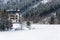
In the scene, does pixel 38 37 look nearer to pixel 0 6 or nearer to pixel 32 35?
pixel 32 35

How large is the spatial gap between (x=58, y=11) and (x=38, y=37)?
0.52m

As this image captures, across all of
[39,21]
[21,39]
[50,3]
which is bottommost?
[21,39]

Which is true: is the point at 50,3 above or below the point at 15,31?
above

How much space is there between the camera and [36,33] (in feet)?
13.7

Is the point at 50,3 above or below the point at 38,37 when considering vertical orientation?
above

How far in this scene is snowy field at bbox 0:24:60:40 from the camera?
4051mm

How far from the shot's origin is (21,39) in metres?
4.00

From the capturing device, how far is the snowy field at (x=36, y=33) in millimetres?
4051

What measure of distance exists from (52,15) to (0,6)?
→ 0.83 m

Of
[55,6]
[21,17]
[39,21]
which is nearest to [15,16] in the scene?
[21,17]

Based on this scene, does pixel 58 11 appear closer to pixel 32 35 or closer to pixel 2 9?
pixel 32 35

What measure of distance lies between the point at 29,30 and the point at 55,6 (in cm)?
56

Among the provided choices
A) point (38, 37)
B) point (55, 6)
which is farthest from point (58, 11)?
point (38, 37)

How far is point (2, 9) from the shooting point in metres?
4.18
